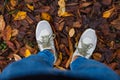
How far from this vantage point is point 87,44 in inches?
71.0

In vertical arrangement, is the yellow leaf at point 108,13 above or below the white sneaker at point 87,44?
above

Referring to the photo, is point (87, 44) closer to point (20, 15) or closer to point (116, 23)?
point (116, 23)

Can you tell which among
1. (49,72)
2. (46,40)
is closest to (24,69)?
(49,72)

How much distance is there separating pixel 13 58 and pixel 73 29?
1.52ft

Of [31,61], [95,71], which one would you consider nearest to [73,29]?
[31,61]

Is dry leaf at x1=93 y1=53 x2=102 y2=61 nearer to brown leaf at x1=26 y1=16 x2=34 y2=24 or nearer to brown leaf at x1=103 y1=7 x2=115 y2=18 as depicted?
brown leaf at x1=103 y1=7 x2=115 y2=18

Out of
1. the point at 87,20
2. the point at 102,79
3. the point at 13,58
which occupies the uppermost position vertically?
the point at 87,20

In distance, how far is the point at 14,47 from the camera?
6.06 feet

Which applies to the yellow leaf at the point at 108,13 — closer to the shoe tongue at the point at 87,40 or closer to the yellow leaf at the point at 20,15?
the shoe tongue at the point at 87,40

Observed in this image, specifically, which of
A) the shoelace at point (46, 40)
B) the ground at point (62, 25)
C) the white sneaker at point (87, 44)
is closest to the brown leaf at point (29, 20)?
the ground at point (62, 25)

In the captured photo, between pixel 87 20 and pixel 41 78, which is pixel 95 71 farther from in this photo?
pixel 87 20

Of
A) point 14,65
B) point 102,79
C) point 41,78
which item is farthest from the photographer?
point 14,65

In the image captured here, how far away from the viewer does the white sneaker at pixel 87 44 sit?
1.76 metres

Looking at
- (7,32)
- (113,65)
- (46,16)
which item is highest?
(46,16)
